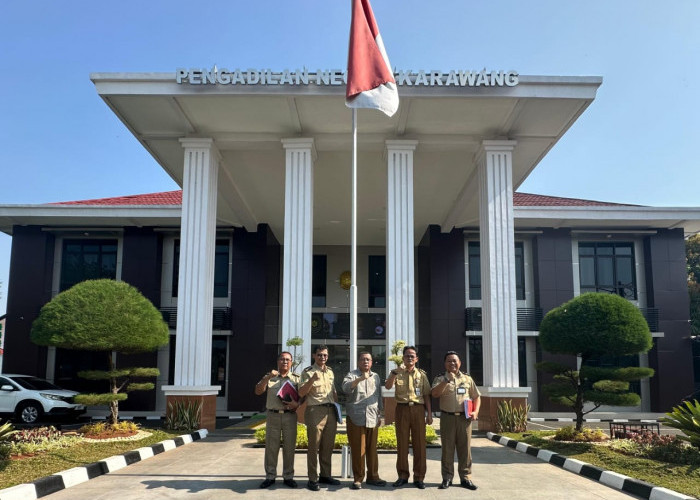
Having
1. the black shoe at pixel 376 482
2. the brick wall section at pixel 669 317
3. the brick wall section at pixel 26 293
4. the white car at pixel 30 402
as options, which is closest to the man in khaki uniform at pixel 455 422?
the black shoe at pixel 376 482

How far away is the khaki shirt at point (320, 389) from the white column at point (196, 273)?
614 cm

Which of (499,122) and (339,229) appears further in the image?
(339,229)

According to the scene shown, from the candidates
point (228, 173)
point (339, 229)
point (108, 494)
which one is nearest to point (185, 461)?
point (108, 494)

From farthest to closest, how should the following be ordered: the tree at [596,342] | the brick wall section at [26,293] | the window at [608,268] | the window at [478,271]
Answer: the window at [478,271]
the window at [608,268]
the brick wall section at [26,293]
the tree at [596,342]

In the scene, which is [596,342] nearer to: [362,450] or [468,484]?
[468,484]

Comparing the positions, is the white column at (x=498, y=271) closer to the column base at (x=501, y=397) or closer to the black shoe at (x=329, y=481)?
the column base at (x=501, y=397)

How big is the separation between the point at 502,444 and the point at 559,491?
4.48 metres

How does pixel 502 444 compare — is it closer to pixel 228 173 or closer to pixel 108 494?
pixel 108 494

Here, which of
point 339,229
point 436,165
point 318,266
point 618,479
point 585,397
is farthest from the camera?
point 318,266

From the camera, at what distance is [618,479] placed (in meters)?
7.36

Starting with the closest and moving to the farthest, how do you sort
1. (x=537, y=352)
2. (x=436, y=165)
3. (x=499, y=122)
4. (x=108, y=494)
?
(x=108, y=494) < (x=499, y=122) < (x=436, y=165) < (x=537, y=352)

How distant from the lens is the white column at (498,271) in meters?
12.9

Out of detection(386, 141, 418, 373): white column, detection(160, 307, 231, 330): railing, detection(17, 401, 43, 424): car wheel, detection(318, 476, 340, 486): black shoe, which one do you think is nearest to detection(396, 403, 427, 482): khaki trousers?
detection(318, 476, 340, 486): black shoe

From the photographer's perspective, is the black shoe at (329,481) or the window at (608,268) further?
the window at (608,268)
